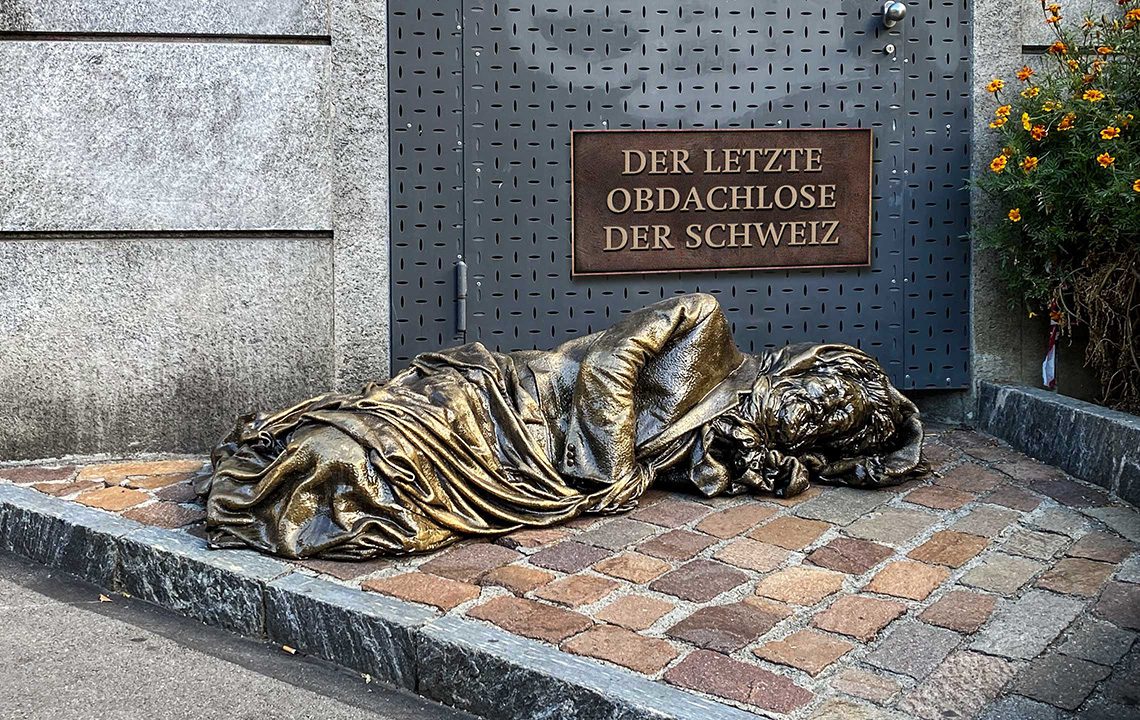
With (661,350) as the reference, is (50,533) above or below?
below

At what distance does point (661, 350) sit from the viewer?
5258 millimetres

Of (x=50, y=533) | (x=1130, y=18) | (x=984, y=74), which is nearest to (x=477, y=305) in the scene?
(x=50, y=533)

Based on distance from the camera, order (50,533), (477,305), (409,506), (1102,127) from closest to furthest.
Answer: (409,506), (50,533), (1102,127), (477,305)

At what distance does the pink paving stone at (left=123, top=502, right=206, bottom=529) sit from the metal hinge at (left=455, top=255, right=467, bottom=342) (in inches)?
66.3

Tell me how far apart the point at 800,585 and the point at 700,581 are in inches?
13.2

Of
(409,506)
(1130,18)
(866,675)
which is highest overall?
(1130,18)

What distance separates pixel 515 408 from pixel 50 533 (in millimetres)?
1892

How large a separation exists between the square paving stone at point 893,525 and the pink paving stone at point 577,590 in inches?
44.4

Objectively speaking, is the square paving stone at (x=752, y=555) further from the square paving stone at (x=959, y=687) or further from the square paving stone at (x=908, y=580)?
the square paving stone at (x=959, y=687)

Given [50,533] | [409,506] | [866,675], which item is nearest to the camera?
[866,675]

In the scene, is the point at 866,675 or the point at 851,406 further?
the point at 851,406

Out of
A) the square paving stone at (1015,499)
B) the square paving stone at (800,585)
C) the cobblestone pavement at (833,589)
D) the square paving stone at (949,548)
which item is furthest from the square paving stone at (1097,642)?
the square paving stone at (1015,499)

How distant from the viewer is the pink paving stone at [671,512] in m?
4.95

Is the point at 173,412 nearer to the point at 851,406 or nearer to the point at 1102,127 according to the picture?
the point at 851,406
